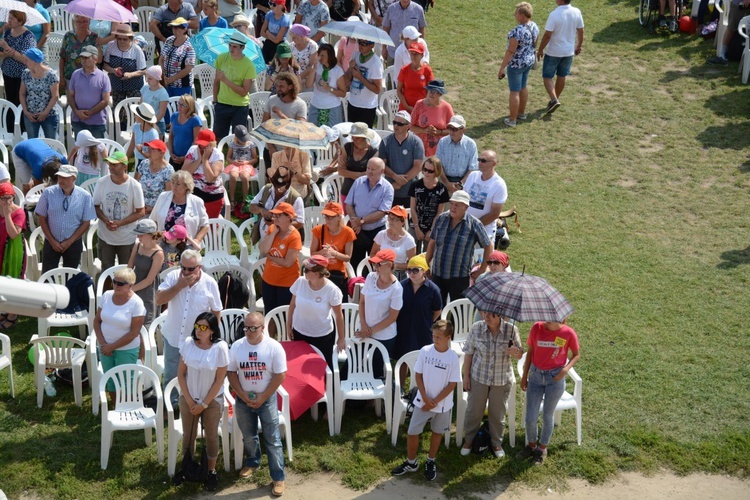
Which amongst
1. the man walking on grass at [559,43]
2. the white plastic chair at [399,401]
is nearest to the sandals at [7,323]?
the white plastic chair at [399,401]

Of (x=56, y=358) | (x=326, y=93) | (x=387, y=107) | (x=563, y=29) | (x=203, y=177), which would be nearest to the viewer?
(x=56, y=358)

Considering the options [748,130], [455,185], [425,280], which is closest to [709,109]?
[748,130]

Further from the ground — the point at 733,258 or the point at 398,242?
the point at 398,242

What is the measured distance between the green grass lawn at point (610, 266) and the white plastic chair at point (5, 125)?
3.34m

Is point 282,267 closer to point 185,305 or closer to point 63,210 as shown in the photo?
point 185,305

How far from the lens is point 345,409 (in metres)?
9.51

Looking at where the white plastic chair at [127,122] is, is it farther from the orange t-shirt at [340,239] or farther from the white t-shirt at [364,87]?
the orange t-shirt at [340,239]

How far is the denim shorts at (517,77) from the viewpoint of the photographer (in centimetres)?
1438

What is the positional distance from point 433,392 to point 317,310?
1348mm

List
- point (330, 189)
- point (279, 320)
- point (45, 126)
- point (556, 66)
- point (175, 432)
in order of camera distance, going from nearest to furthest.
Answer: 1. point (175, 432)
2. point (279, 320)
3. point (330, 189)
4. point (45, 126)
5. point (556, 66)

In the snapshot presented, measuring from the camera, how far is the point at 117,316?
8859mm

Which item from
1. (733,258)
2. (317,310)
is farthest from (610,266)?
(317,310)

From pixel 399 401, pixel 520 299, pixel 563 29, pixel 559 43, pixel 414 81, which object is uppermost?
pixel 563 29

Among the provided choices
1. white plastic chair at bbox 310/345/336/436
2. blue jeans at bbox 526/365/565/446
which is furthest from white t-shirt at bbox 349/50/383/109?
blue jeans at bbox 526/365/565/446
